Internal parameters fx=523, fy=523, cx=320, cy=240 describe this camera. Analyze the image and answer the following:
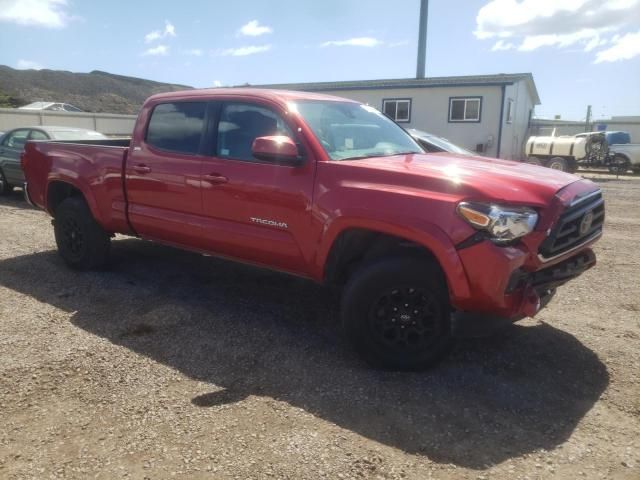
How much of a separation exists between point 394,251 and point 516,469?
154cm

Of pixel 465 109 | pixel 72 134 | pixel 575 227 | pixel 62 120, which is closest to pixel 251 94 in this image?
pixel 575 227

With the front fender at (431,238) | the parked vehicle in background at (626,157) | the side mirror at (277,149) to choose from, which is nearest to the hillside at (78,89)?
the parked vehicle in background at (626,157)

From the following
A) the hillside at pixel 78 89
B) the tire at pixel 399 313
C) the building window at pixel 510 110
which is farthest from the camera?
the hillside at pixel 78 89

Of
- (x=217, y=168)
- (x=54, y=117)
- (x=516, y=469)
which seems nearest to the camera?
(x=516, y=469)

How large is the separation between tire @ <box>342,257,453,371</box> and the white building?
20.5m

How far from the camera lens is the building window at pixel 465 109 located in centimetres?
2255

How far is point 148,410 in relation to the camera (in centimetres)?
314

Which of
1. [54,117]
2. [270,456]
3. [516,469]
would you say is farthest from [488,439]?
[54,117]

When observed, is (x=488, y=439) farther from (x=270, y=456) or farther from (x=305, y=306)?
(x=305, y=306)

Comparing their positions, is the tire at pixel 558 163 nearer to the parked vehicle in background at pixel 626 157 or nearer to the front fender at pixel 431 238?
the parked vehicle in background at pixel 626 157

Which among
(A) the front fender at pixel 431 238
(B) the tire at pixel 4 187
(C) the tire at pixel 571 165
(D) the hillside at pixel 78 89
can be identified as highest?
(D) the hillside at pixel 78 89

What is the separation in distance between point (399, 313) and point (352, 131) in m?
1.66

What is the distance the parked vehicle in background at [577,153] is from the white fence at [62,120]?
18214mm

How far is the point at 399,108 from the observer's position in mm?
24156
